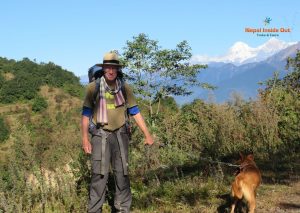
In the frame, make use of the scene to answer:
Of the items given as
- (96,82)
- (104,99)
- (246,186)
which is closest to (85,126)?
(104,99)

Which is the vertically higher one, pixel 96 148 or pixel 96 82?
pixel 96 82

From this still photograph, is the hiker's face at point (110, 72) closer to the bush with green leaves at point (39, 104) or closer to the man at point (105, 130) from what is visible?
the man at point (105, 130)

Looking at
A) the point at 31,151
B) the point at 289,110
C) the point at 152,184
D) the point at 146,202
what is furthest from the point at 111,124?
the point at 289,110

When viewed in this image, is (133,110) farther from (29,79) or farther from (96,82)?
(29,79)

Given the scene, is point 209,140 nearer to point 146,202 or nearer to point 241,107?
point 241,107

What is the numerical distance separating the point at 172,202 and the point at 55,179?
5.47 feet

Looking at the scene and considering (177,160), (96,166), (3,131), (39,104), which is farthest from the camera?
(39,104)

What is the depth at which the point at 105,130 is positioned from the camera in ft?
14.5

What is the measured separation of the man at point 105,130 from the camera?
439cm

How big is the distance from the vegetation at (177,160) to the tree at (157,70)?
20.6m

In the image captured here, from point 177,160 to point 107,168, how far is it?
372 cm

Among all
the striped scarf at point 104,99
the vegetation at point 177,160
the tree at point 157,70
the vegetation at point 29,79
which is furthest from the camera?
the vegetation at point 29,79

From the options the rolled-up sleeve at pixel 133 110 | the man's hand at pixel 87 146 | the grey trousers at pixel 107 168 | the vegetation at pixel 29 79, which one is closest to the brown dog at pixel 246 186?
the grey trousers at pixel 107 168

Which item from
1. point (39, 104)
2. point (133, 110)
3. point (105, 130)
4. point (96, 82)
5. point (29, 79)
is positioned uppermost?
point (29, 79)
